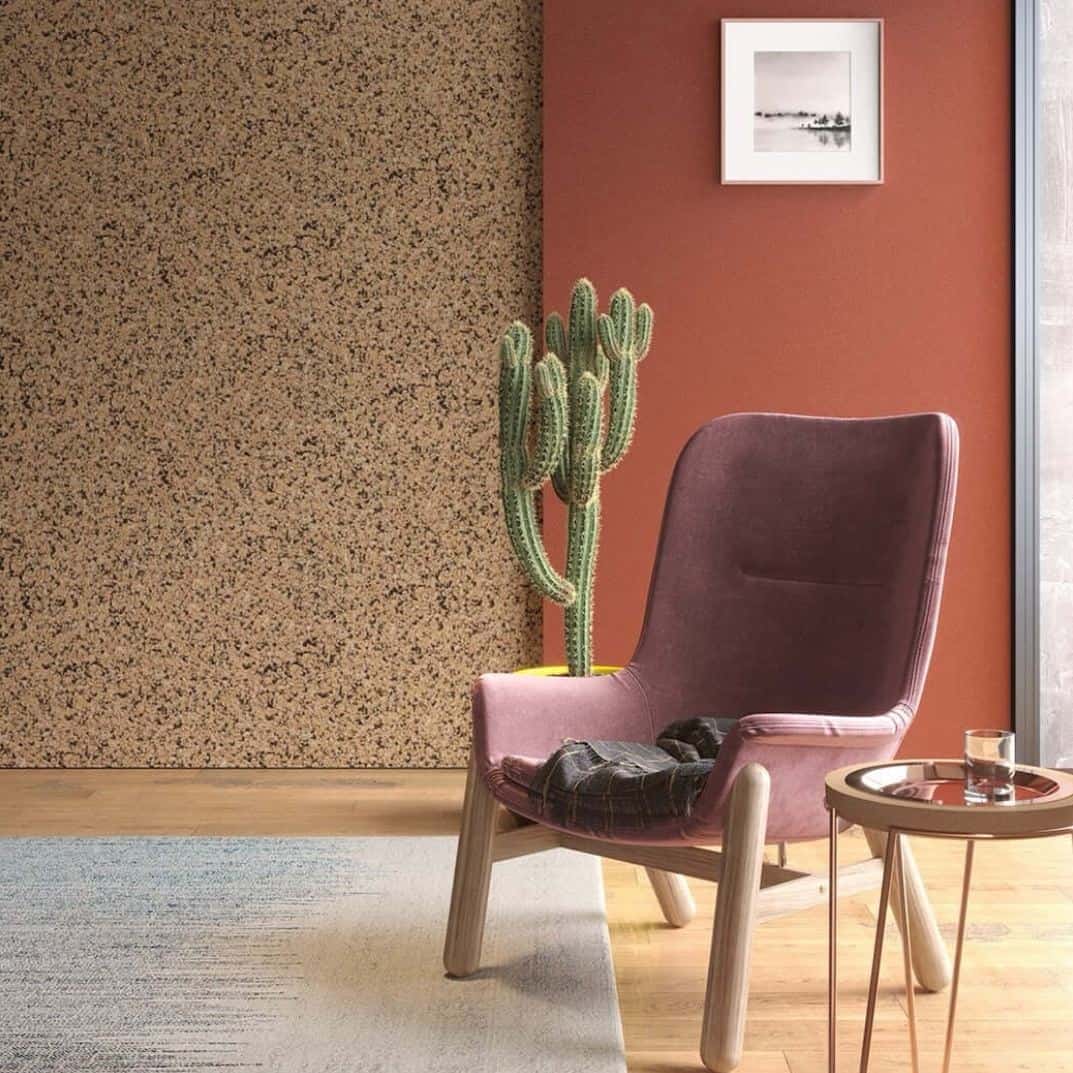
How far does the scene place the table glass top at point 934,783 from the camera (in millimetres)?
1515

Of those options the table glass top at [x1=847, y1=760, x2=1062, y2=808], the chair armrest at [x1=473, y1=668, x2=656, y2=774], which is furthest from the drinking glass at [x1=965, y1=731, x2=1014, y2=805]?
the chair armrest at [x1=473, y1=668, x2=656, y2=774]

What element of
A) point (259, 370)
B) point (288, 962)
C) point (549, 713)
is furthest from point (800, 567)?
point (259, 370)

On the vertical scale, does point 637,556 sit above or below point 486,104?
below

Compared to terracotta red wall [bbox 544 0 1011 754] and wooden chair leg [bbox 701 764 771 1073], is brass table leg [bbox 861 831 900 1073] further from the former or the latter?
terracotta red wall [bbox 544 0 1011 754]

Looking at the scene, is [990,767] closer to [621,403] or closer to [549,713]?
[549,713]

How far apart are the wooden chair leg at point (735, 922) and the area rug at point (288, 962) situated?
0.50 feet

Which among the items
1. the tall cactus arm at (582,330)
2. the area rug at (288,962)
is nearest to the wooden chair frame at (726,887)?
the area rug at (288,962)

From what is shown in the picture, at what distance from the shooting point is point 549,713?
2.31 m

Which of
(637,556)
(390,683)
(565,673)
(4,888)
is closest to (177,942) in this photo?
(4,888)

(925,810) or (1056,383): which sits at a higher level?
(1056,383)

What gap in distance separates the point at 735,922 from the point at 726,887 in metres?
0.05

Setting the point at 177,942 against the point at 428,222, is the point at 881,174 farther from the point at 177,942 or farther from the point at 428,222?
the point at 177,942

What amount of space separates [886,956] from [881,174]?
2.25 meters

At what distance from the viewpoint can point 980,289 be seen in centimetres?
373
